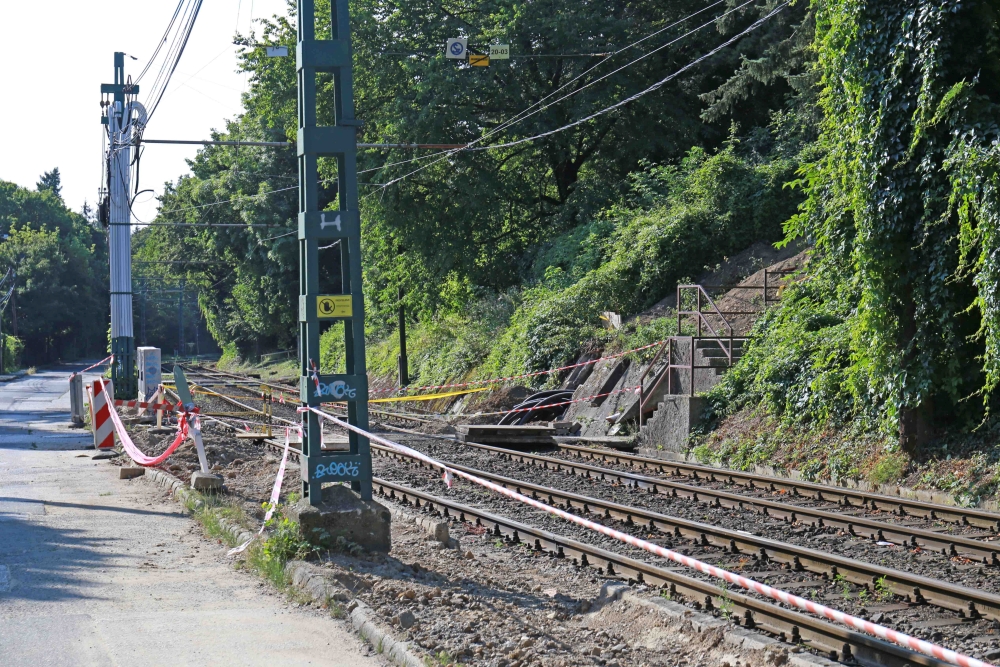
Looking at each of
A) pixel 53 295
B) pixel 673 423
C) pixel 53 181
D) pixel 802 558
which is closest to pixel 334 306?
pixel 802 558

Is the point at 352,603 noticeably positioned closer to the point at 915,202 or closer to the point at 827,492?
the point at 827,492

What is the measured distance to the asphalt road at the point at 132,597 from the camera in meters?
6.32

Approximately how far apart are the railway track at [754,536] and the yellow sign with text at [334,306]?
3.28 m

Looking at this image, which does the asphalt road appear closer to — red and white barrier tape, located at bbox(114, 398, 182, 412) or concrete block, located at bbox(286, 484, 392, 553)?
concrete block, located at bbox(286, 484, 392, 553)

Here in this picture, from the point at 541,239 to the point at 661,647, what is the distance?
3044 cm

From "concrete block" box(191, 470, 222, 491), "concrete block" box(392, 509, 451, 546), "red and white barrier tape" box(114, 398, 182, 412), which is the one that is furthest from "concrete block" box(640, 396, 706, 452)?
"red and white barrier tape" box(114, 398, 182, 412)

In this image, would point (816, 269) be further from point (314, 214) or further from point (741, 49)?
point (741, 49)

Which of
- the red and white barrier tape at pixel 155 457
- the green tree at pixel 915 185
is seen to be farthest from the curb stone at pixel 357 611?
the green tree at pixel 915 185

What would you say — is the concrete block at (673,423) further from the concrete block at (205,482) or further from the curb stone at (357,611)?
the curb stone at (357,611)

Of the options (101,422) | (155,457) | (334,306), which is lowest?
(155,457)

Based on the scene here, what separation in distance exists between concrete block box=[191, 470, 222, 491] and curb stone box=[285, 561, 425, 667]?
15.6ft

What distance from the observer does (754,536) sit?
33.0ft

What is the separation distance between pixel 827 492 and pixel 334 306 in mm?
7462

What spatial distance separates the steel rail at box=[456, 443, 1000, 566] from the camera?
9.77 meters
